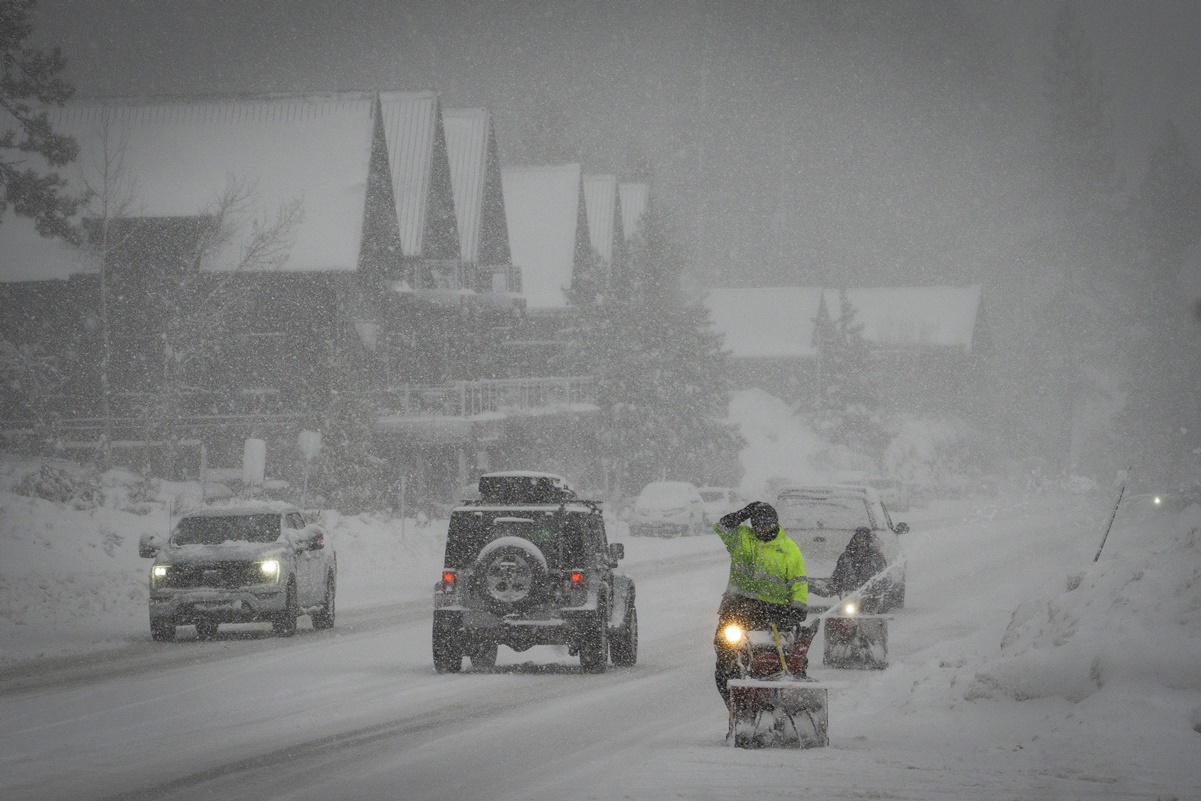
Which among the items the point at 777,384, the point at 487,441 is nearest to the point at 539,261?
the point at 487,441

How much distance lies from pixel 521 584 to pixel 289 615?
19.0ft

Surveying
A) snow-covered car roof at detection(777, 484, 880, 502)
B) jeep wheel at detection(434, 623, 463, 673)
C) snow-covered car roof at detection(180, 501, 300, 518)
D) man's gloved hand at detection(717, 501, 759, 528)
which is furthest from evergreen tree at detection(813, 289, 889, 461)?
man's gloved hand at detection(717, 501, 759, 528)

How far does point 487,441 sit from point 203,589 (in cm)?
3166

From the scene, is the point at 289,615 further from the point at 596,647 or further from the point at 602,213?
the point at 602,213

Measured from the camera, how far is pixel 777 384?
328ft

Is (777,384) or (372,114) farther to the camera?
(777,384)

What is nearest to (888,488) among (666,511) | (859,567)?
(666,511)

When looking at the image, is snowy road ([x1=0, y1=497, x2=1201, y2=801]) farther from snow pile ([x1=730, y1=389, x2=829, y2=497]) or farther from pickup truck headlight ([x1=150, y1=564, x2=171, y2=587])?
snow pile ([x1=730, y1=389, x2=829, y2=497])

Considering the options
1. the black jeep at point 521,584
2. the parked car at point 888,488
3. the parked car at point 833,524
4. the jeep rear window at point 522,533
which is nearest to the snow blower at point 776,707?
the black jeep at point 521,584

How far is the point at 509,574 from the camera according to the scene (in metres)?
16.7

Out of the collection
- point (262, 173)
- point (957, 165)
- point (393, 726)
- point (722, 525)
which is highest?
point (957, 165)

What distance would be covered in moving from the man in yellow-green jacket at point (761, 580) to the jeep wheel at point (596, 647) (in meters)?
5.47

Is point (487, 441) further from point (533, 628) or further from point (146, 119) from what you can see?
point (533, 628)

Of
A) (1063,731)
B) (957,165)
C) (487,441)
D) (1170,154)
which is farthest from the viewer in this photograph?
(957,165)
